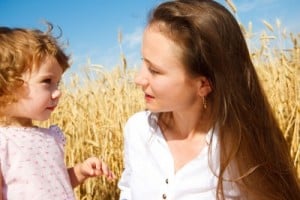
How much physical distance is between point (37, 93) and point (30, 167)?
0.29 meters

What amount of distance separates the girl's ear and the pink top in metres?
0.68

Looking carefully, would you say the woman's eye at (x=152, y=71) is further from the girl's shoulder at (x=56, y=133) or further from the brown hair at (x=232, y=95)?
the girl's shoulder at (x=56, y=133)

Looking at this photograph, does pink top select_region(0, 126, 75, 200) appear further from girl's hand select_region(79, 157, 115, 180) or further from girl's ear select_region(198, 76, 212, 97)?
girl's ear select_region(198, 76, 212, 97)

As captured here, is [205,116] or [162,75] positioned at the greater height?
[162,75]

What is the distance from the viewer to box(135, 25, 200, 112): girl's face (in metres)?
1.92

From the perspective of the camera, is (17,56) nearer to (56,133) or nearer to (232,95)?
(56,133)

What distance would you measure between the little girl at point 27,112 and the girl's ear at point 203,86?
22.2 inches

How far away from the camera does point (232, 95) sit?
6.44 ft

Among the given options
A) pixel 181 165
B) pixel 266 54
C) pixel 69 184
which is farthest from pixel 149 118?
pixel 266 54

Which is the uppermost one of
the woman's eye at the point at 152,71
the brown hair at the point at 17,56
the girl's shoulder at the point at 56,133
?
the brown hair at the point at 17,56

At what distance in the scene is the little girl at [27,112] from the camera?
80.2 inches

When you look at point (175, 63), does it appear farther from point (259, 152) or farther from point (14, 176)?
point (14, 176)

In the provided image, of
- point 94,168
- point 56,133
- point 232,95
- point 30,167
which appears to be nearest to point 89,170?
point 94,168

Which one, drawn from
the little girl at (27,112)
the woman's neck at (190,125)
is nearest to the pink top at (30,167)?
the little girl at (27,112)
